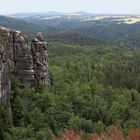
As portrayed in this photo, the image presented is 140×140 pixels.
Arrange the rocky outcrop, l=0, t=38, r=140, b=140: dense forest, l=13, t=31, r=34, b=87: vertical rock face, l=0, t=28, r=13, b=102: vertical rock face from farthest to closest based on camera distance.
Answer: l=13, t=31, r=34, b=87: vertical rock face, the rocky outcrop, l=0, t=28, r=13, b=102: vertical rock face, l=0, t=38, r=140, b=140: dense forest

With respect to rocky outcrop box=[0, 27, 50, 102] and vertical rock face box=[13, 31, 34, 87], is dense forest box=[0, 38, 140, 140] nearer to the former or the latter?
vertical rock face box=[13, 31, 34, 87]

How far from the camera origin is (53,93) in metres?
78.8

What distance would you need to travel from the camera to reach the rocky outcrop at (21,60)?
68375 mm

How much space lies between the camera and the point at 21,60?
241ft

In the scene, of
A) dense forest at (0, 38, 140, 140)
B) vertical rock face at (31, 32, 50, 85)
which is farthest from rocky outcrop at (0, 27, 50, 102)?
dense forest at (0, 38, 140, 140)

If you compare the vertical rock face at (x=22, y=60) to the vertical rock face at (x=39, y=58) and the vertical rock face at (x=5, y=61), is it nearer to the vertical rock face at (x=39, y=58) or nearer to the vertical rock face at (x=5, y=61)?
the vertical rock face at (x=5, y=61)

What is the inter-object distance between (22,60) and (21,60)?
0.51ft

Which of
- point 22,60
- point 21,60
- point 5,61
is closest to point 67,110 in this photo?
point 22,60

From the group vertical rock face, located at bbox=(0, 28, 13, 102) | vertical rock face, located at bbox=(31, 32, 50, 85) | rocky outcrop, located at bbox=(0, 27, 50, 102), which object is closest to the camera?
vertical rock face, located at bbox=(0, 28, 13, 102)

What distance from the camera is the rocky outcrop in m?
68.4

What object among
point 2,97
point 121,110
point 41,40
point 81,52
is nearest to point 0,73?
point 2,97

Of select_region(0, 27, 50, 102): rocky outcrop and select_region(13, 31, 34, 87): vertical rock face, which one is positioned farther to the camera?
select_region(13, 31, 34, 87): vertical rock face

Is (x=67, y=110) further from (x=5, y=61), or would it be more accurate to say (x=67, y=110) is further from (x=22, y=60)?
(x=5, y=61)

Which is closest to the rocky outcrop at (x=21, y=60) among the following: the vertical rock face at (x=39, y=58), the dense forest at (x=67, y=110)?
the vertical rock face at (x=39, y=58)
